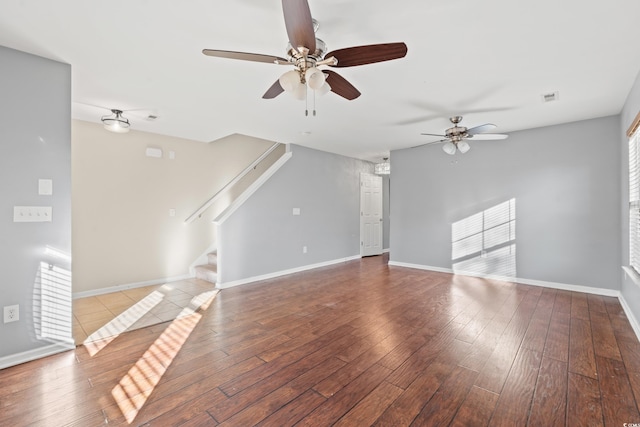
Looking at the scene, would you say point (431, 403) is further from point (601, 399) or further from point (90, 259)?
point (90, 259)

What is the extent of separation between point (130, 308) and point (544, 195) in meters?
5.88

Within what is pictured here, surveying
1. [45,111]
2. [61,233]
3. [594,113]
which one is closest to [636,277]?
[594,113]

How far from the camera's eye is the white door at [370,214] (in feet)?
22.6

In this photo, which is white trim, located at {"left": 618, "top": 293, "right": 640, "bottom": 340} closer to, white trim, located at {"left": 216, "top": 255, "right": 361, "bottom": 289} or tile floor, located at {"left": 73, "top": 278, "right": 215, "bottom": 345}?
white trim, located at {"left": 216, "top": 255, "right": 361, "bottom": 289}

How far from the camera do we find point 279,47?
2.21m

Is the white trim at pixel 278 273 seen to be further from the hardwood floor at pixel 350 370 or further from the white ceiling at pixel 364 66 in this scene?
the white ceiling at pixel 364 66

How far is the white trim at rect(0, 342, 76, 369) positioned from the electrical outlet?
10.6 inches

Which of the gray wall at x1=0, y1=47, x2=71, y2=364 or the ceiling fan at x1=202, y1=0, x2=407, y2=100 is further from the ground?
the ceiling fan at x1=202, y1=0, x2=407, y2=100

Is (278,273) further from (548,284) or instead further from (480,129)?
(548,284)

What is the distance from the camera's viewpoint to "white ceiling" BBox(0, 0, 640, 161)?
180 cm

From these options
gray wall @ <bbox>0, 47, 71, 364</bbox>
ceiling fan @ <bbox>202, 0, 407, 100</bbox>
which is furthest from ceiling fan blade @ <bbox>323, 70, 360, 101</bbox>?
gray wall @ <bbox>0, 47, 71, 364</bbox>

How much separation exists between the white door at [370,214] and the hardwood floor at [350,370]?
3603 millimetres

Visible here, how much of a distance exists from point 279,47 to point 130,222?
3577 mm

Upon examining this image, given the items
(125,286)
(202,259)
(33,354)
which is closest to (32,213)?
(33,354)
